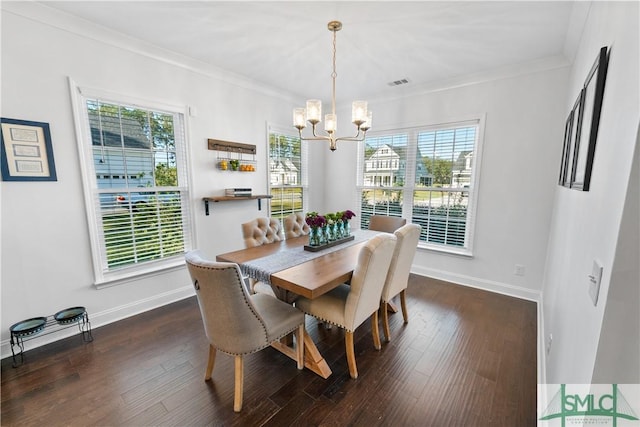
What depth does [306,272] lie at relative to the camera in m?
1.92

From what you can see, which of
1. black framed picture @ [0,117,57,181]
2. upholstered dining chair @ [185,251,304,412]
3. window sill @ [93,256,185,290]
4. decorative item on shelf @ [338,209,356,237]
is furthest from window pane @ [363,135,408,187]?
black framed picture @ [0,117,57,181]

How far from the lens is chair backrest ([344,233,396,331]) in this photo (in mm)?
1774

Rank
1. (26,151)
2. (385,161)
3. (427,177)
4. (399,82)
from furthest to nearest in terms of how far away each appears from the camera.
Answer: (385,161)
(427,177)
(399,82)
(26,151)

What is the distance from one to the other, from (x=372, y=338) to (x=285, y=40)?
2936 mm

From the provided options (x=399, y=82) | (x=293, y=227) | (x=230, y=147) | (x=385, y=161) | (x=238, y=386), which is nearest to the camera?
(x=238, y=386)

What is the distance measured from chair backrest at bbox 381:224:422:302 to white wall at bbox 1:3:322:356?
241cm

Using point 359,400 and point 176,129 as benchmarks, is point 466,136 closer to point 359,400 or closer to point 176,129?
point 359,400

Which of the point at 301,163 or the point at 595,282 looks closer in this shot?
the point at 595,282

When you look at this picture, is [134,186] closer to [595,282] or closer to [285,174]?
[285,174]

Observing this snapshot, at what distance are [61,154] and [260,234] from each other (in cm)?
182

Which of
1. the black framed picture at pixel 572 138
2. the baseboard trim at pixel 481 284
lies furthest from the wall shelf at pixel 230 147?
the black framed picture at pixel 572 138

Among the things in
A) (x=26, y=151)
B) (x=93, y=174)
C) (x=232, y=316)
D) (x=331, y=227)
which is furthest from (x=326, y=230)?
(x=26, y=151)

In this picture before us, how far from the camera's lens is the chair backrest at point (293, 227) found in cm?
305

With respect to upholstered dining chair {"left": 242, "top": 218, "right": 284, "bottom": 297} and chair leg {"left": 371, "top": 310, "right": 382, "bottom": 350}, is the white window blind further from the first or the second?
chair leg {"left": 371, "top": 310, "right": 382, "bottom": 350}
